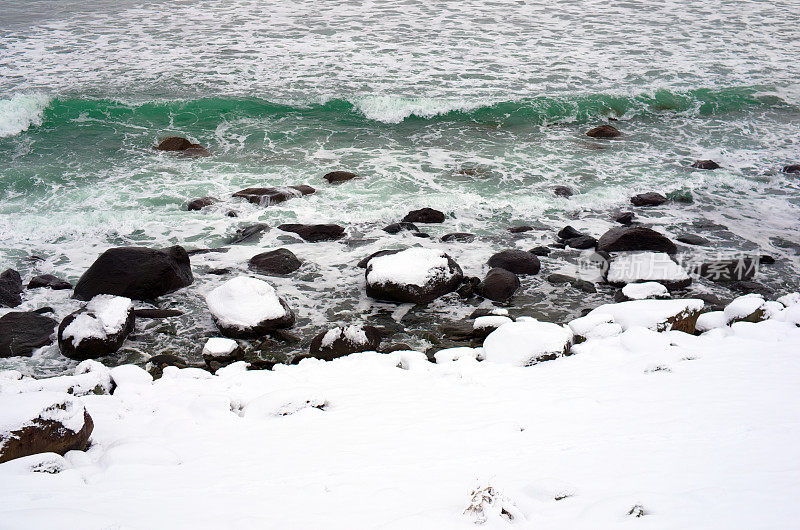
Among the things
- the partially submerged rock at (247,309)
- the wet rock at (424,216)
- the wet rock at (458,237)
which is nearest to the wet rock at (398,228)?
the wet rock at (424,216)

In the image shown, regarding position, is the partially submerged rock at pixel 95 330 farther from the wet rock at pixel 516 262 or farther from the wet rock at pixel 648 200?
the wet rock at pixel 648 200

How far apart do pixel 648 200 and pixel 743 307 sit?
168 inches

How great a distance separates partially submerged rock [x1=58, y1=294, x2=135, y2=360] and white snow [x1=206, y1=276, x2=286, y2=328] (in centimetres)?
100

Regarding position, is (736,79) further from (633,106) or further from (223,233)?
(223,233)

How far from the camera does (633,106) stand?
642 inches

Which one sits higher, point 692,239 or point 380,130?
point 380,130

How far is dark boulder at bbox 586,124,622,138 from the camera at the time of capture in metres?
14.7

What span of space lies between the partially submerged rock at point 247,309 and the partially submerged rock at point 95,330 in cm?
100

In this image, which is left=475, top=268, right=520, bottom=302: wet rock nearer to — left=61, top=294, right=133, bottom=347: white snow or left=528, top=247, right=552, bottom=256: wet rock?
left=528, top=247, right=552, bottom=256: wet rock

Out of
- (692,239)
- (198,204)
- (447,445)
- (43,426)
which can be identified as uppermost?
(43,426)

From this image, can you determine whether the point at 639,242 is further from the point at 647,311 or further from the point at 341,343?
the point at 341,343

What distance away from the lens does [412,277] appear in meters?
8.17

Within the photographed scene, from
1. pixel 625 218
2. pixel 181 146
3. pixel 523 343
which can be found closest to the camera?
pixel 523 343

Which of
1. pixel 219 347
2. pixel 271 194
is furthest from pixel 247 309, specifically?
pixel 271 194
